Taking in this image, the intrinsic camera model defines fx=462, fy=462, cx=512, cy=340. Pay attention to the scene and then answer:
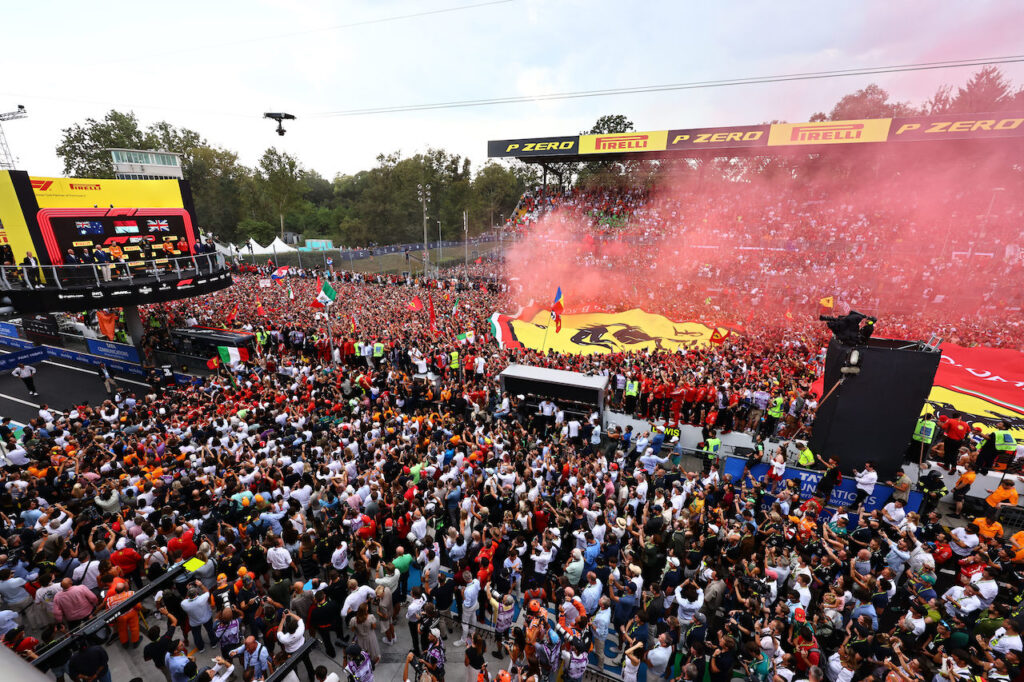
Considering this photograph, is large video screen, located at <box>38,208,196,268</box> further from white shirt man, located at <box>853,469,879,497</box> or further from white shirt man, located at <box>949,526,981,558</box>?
white shirt man, located at <box>949,526,981,558</box>

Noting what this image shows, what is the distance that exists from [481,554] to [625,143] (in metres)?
29.3

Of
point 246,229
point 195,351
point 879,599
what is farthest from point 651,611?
point 246,229

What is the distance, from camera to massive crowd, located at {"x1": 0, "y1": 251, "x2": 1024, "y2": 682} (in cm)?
565

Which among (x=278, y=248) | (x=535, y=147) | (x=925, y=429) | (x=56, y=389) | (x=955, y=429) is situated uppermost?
(x=535, y=147)

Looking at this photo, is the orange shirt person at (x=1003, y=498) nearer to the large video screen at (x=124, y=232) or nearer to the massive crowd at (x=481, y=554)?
the massive crowd at (x=481, y=554)

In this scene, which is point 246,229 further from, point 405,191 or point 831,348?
point 831,348

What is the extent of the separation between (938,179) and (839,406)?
2771 centimetres

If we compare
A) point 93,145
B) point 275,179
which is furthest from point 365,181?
point 93,145

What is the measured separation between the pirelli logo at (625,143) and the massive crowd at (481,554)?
21244mm

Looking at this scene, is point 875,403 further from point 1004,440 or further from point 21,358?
point 21,358

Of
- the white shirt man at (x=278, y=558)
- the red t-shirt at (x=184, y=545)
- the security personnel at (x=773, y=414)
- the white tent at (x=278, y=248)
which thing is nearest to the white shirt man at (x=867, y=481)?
the security personnel at (x=773, y=414)

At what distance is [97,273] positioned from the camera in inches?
738

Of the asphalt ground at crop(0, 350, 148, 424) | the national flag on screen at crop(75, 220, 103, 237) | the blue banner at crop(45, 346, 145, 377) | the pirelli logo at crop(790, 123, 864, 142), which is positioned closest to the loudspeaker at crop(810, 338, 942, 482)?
the pirelli logo at crop(790, 123, 864, 142)

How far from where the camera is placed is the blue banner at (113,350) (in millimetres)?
20219
